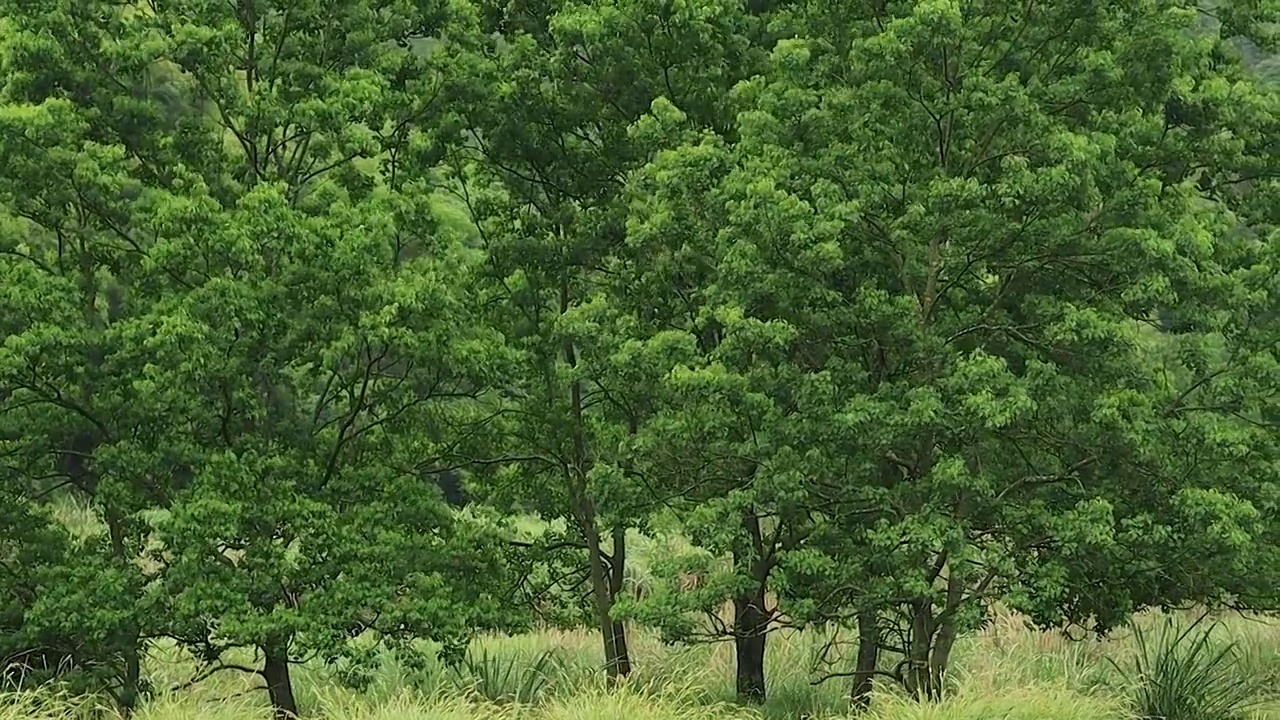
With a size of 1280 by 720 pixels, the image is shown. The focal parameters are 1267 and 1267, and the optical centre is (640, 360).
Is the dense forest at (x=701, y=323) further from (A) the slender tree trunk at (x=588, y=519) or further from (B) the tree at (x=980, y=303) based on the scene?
(A) the slender tree trunk at (x=588, y=519)

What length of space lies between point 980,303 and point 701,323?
8.05 ft

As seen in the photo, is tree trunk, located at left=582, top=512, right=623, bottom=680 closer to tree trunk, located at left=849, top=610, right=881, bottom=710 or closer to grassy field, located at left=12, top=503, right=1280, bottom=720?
grassy field, located at left=12, top=503, right=1280, bottom=720

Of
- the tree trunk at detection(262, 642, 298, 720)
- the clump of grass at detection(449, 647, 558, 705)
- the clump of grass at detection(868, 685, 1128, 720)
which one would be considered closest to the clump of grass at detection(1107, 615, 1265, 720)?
the clump of grass at detection(868, 685, 1128, 720)

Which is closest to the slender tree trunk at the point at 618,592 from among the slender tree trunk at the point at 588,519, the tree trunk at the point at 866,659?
the slender tree trunk at the point at 588,519

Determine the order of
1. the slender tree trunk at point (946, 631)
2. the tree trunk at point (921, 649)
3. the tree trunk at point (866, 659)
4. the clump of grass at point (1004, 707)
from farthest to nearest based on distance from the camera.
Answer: the tree trunk at point (866, 659), the tree trunk at point (921, 649), the slender tree trunk at point (946, 631), the clump of grass at point (1004, 707)

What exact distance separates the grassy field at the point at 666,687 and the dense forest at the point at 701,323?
601 mm

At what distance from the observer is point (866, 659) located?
11.4m

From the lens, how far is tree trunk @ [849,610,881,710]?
10.6m

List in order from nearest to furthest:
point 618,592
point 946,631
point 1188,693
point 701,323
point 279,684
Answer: point 701,323 → point 946,631 → point 1188,693 → point 279,684 → point 618,592

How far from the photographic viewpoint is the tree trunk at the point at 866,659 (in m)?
10.6

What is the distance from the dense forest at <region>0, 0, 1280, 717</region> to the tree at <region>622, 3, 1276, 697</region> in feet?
0.14

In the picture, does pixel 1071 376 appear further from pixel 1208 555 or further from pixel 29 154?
pixel 29 154

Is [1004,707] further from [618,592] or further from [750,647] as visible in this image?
[618,592]

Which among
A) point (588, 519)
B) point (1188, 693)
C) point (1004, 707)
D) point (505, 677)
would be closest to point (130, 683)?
point (505, 677)
